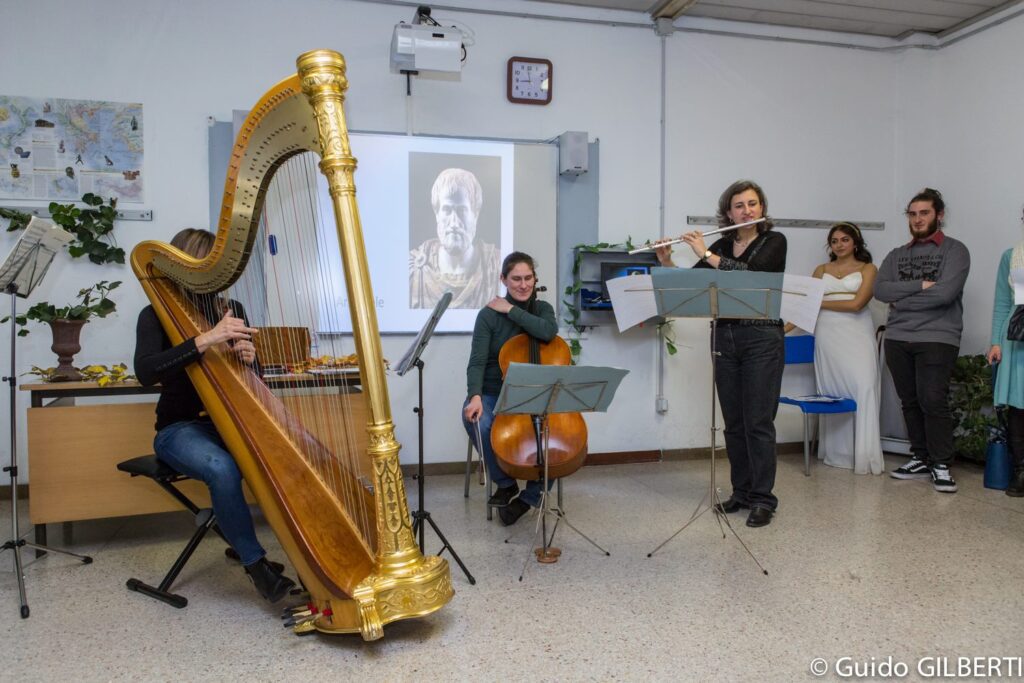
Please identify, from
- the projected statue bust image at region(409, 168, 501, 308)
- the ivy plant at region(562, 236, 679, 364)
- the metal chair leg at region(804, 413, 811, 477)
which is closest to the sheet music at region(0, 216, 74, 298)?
the projected statue bust image at region(409, 168, 501, 308)

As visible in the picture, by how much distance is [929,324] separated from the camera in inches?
152

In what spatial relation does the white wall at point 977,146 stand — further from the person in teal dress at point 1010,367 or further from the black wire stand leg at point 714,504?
the black wire stand leg at point 714,504

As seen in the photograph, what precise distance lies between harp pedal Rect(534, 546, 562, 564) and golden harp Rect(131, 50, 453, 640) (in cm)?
83

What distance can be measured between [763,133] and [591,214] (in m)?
1.29

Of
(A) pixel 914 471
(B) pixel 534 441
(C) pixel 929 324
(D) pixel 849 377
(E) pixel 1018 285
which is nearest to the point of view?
(B) pixel 534 441

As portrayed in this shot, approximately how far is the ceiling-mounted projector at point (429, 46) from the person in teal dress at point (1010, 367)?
299 centimetres

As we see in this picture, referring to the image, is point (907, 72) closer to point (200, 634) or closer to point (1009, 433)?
point (1009, 433)

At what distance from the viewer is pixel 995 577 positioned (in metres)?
2.54

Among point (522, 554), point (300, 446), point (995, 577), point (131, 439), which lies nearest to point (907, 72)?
point (995, 577)

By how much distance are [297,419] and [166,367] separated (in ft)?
1.40

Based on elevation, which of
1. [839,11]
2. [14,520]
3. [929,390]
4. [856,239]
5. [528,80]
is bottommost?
[14,520]

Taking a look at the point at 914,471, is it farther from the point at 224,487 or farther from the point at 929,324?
the point at 224,487

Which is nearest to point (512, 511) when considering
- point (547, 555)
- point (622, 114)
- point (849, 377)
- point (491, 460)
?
point (491, 460)

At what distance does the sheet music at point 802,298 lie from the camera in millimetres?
2619
